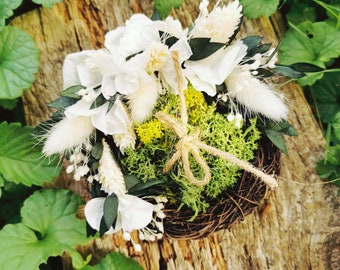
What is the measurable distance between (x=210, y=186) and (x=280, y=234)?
13.4 inches

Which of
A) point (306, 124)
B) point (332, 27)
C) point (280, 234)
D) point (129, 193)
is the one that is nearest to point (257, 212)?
point (280, 234)

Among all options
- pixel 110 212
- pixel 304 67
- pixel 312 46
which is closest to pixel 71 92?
pixel 110 212

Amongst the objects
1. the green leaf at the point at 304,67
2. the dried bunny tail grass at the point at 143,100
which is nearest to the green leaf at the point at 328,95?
the green leaf at the point at 304,67

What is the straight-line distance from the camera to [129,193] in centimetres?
122

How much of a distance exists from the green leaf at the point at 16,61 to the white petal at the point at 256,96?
519 mm

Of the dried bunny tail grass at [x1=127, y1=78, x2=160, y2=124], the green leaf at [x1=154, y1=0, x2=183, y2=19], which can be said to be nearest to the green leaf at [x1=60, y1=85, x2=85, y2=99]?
the dried bunny tail grass at [x1=127, y1=78, x2=160, y2=124]

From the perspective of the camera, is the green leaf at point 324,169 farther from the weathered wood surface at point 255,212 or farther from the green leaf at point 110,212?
the green leaf at point 110,212

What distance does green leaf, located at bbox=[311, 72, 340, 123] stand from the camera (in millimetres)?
1549

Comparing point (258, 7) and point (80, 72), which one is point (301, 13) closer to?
point (258, 7)

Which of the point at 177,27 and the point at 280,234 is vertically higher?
the point at 177,27

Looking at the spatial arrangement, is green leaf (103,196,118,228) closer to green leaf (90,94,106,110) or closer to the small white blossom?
green leaf (90,94,106,110)

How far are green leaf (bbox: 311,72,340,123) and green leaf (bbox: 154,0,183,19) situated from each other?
465 mm

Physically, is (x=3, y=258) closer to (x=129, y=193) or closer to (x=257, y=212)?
(x=129, y=193)

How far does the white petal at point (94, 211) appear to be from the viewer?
1.22 metres
